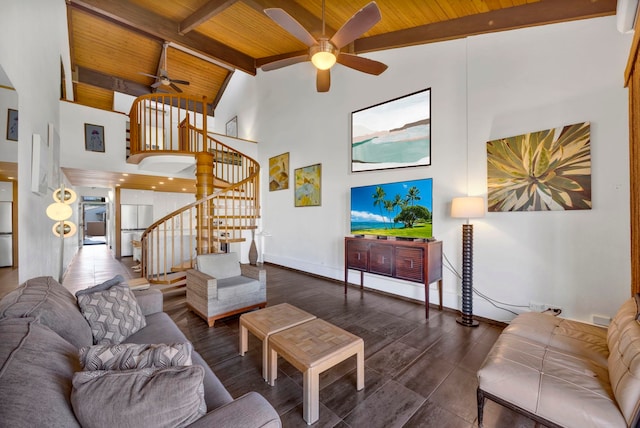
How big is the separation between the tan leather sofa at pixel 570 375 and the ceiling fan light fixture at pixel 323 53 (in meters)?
2.85

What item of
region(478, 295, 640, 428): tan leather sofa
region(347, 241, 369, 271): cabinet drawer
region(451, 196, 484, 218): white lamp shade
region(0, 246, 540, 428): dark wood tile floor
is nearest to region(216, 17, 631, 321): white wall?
region(451, 196, 484, 218): white lamp shade

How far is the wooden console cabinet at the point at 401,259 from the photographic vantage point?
10.4ft

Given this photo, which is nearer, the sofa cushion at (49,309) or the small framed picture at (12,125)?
the sofa cushion at (49,309)

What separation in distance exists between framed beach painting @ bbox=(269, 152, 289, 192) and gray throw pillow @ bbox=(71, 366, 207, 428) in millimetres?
5237

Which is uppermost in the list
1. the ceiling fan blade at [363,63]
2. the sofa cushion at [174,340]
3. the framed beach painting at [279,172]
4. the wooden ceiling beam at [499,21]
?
the wooden ceiling beam at [499,21]

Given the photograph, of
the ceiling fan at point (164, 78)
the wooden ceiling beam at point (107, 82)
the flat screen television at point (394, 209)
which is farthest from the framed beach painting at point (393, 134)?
the wooden ceiling beam at point (107, 82)

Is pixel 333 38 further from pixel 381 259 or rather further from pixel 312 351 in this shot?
pixel 312 351

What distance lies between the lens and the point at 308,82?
18.1 ft

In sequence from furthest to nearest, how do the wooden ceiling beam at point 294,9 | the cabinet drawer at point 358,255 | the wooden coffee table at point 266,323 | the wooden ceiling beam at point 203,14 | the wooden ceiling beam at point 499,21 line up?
1. the wooden ceiling beam at point 203,14
2. the wooden ceiling beam at point 294,9
3. the cabinet drawer at point 358,255
4. the wooden ceiling beam at point 499,21
5. the wooden coffee table at point 266,323

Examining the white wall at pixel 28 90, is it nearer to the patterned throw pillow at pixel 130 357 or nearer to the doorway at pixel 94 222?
the patterned throw pillow at pixel 130 357

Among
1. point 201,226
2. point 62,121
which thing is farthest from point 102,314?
point 62,121

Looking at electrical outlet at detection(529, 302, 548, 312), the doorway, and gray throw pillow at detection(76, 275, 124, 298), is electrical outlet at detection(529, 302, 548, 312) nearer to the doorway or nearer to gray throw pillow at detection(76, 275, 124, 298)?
gray throw pillow at detection(76, 275, 124, 298)

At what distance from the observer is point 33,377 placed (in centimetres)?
81

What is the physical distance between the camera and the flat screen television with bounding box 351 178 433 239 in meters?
3.60
